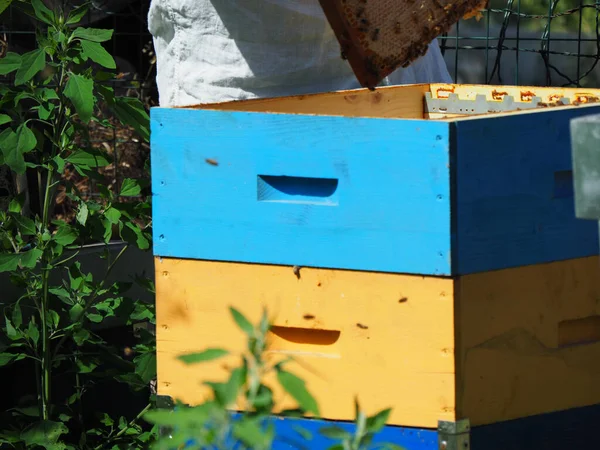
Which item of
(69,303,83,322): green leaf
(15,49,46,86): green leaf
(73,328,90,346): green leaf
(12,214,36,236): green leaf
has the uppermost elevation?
(15,49,46,86): green leaf

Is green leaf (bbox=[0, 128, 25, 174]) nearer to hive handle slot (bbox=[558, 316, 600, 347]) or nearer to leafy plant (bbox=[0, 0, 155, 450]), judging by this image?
leafy plant (bbox=[0, 0, 155, 450])

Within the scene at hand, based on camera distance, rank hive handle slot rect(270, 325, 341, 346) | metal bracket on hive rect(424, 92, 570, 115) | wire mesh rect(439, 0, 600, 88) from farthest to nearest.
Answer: wire mesh rect(439, 0, 600, 88)
metal bracket on hive rect(424, 92, 570, 115)
hive handle slot rect(270, 325, 341, 346)

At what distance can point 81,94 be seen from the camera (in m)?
1.76

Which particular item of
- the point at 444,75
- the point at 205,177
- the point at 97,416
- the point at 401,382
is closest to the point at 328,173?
the point at 205,177

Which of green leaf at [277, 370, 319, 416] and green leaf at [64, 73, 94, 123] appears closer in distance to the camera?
green leaf at [277, 370, 319, 416]

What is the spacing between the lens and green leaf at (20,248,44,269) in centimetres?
179

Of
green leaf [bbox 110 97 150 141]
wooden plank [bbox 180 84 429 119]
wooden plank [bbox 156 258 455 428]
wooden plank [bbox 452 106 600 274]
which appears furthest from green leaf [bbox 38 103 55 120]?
wooden plank [bbox 452 106 600 274]

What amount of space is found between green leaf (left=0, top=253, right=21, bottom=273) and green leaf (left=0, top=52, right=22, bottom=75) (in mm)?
339

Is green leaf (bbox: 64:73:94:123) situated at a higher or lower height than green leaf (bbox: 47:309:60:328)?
higher

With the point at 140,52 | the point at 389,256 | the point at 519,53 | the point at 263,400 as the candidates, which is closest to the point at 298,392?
the point at 263,400

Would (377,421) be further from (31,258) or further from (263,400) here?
(31,258)

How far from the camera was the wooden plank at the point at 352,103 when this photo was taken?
183 centimetres

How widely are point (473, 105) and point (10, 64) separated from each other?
3.05ft

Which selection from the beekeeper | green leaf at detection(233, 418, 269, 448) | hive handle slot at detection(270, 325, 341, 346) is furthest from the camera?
the beekeeper
